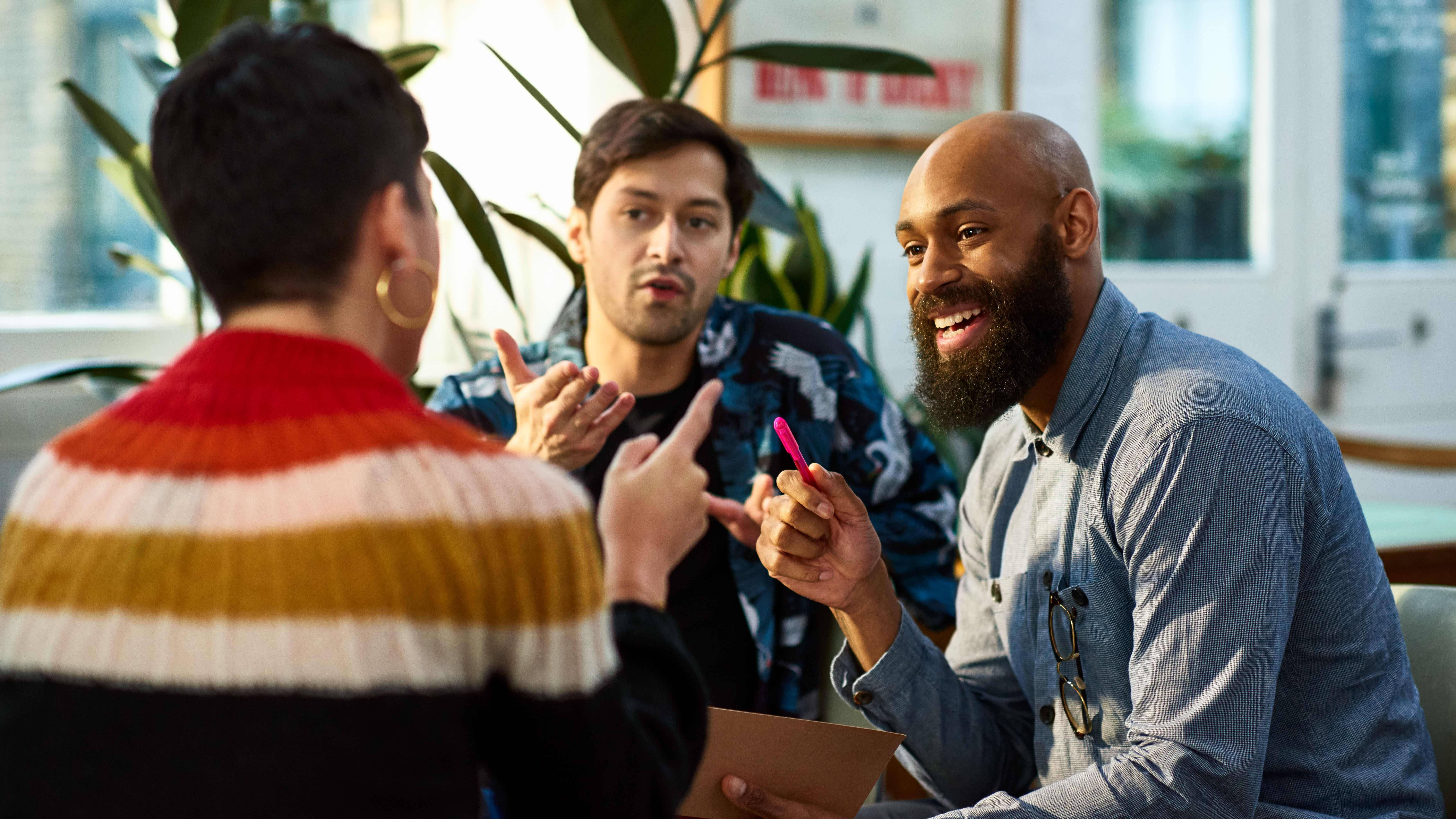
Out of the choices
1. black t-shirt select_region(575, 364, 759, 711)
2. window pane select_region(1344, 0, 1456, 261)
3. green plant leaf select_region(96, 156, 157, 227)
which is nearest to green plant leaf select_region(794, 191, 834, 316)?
black t-shirt select_region(575, 364, 759, 711)

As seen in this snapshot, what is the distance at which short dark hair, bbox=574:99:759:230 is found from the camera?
1.80m

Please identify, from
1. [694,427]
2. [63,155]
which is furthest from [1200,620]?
[63,155]

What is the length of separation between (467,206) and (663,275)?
0.32 m

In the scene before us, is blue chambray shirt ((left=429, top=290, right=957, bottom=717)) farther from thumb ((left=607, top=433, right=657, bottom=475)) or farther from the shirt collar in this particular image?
thumb ((left=607, top=433, right=657, bottom=475))

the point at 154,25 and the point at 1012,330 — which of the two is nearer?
the point at 1012,330

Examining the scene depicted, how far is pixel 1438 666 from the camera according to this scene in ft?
3.67

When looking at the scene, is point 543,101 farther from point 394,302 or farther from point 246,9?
point 394,302

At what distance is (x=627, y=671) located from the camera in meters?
0.66

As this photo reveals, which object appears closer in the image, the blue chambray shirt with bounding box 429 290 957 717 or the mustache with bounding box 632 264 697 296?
the blue chambray shirt with bounding box 429 290 957 717

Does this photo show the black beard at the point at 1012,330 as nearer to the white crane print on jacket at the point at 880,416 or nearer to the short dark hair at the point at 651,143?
the white crane print on jacket at the point at 880,416

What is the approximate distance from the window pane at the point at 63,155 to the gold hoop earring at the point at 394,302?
2117mm

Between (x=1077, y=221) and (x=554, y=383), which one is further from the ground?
(x=1077, y=221)

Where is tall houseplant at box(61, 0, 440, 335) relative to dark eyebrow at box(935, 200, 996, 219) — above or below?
above

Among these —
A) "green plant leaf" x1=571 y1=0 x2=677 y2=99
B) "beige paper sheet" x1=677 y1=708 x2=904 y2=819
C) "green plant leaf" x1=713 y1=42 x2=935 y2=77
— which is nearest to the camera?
"beige paper sheet" x1=677 y1=708 x2=904 y2=819
